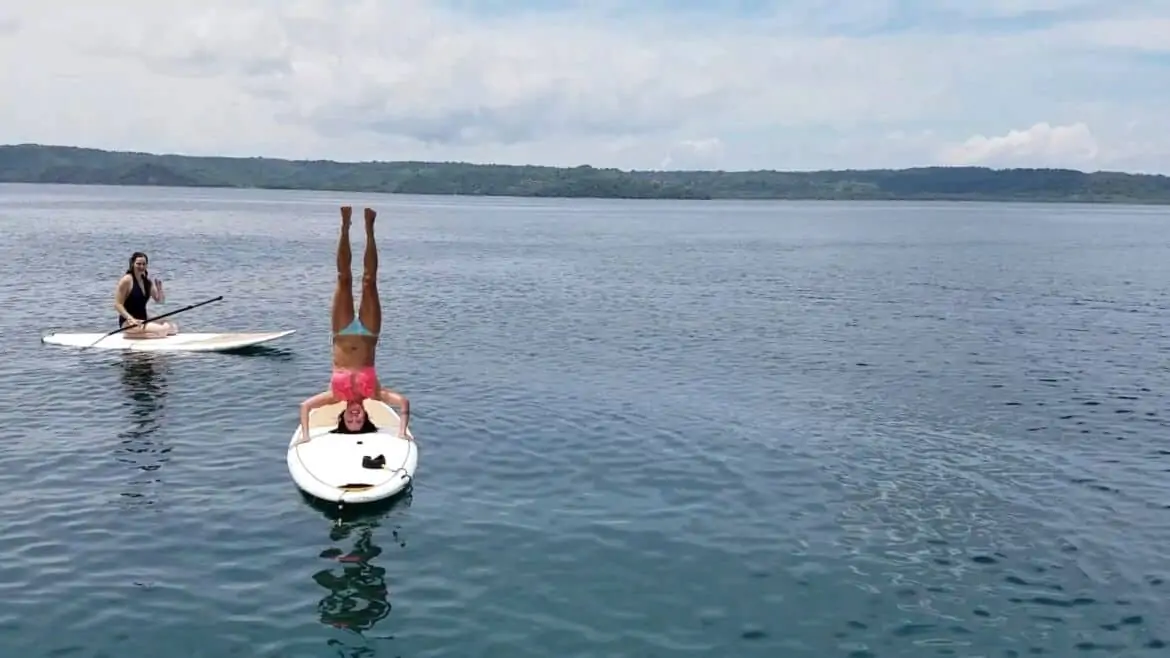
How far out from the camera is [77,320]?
159 ft

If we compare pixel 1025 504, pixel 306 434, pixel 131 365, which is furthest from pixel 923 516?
pixel 131 365

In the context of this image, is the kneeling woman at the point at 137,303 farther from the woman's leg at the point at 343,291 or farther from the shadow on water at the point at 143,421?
the woman's leg at the point at 343,291

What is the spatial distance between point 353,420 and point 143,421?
8.46 meters

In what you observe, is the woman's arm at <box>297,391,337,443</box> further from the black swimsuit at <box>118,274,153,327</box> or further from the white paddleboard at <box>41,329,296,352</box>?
the black swimsuit at <box>118,274,153,327</box>

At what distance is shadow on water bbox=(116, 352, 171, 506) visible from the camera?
2334 cm

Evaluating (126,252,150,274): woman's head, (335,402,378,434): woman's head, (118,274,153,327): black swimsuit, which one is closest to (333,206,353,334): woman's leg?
(335,402,378,434): woman's head

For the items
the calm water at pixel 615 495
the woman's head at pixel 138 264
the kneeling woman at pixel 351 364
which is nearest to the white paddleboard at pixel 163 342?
the calm water at pixel 615 495

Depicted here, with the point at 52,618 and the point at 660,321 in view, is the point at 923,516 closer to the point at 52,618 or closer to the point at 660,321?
the point at 52,618

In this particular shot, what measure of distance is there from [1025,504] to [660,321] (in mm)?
30254

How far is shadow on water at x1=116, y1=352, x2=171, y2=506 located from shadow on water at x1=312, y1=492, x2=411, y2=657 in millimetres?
4646

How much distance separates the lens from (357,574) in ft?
61.1

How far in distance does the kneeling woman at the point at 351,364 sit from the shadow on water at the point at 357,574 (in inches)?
90.6

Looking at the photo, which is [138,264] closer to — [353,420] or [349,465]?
[353,420]

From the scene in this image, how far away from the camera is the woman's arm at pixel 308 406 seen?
2309cm
